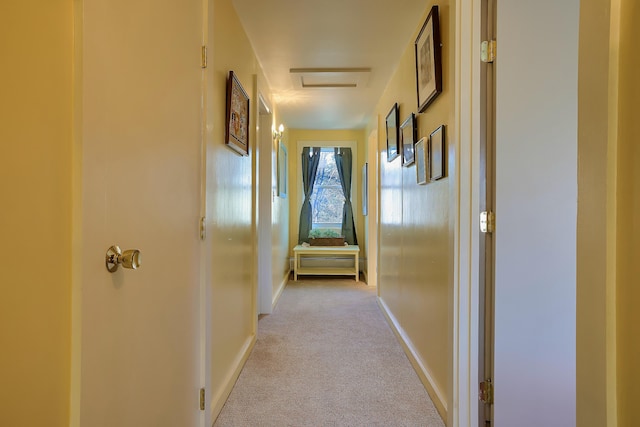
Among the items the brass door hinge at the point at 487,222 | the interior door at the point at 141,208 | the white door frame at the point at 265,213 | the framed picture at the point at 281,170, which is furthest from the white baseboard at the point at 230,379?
the framed picture at the point at 281,170

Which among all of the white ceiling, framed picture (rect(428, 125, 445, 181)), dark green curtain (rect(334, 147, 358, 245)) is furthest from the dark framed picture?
dark green curtain (rect(334, 147, 358, 245))

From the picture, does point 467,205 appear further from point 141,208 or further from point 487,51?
point 141,208

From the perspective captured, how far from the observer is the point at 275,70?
3217 millimetres

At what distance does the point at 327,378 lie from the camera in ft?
7.34

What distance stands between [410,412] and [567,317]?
91 centimetres

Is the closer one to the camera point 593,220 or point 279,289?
point 593,220

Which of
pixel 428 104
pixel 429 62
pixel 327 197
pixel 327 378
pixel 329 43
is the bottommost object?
pixel 327 378

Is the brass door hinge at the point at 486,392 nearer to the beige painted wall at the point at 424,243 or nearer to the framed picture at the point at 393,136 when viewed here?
the beige painted wall at the point at 424,243

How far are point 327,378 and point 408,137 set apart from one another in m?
1.72

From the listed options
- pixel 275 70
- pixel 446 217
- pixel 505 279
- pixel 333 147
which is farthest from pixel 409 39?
pixel 333 147

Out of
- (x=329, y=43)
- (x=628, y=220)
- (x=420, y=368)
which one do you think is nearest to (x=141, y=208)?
(x=628, y=220)

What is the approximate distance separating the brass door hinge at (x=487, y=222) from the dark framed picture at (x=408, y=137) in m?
0.97

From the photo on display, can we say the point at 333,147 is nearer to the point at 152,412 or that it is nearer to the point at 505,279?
the point at 505,279

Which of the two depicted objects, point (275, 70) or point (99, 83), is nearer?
point (99, 83)
